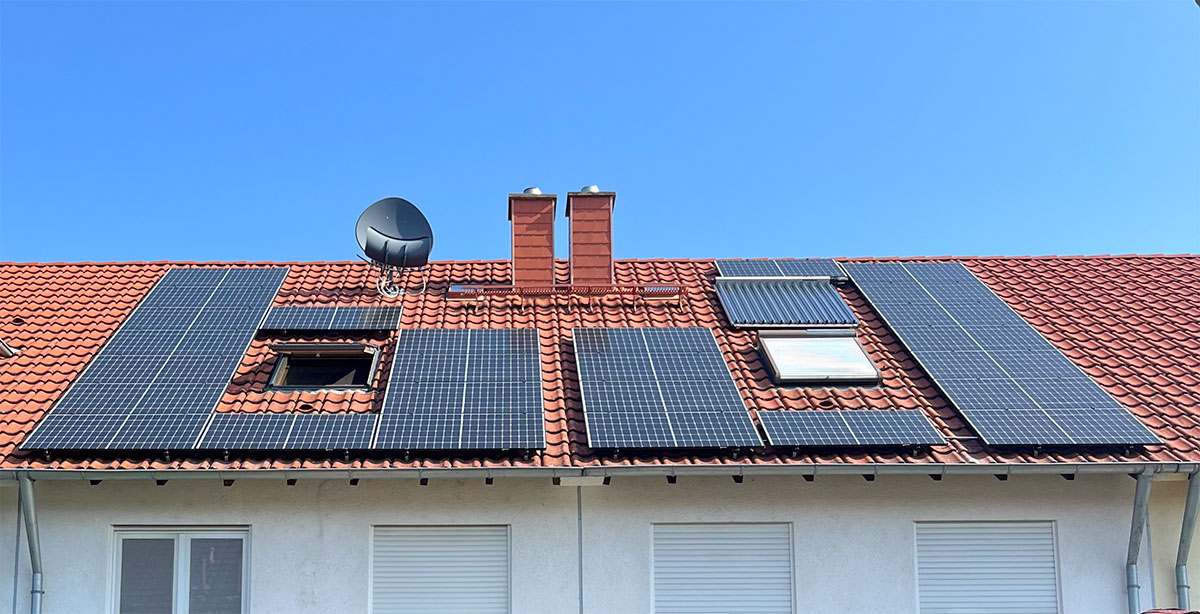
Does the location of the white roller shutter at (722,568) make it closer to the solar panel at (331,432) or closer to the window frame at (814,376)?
the window frame at (814,376)

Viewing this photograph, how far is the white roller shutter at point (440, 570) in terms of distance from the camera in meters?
10.5

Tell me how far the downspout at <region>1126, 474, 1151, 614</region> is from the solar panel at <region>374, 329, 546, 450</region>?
562 cm

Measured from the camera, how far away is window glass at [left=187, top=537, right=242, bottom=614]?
34.6 feet

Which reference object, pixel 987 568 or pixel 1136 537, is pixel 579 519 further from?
pixel 1136 537

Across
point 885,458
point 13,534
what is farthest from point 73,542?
point 885,458

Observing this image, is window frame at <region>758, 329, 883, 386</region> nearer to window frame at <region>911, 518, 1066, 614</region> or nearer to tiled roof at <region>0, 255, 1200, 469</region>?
tiled roof at <region>0, 255, 1200, 469</region>

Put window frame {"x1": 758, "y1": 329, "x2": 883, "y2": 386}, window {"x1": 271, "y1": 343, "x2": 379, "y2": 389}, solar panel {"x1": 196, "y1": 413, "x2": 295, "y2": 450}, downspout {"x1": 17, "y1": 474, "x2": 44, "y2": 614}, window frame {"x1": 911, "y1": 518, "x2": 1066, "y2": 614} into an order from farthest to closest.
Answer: window {"x1": 271, "y1": 343, "x2": 379, "y2": 389} < window frame {"x1": 758, "y1": 329, "x2": 883, "y2": 386} < window frame {"x1": 911, "y1": 518, "x2": 1066, "y2": 614} < solar panel {"x1": 196, "y1": 413, "x2": 295, "y2": 450} < downspout {"x1": 17, "y1": 474, "x2": 44, "y2": 614}

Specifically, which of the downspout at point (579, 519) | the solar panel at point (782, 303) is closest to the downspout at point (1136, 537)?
the solar panel at point (782, 303)

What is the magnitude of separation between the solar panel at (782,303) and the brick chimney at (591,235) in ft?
5.20

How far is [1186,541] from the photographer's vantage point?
10.3 m

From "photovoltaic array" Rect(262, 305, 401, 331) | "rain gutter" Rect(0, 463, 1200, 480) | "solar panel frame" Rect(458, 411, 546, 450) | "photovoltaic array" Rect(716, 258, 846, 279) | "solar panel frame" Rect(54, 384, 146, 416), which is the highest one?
"photovoltaic array" Rect(716, 258, 846, 279)

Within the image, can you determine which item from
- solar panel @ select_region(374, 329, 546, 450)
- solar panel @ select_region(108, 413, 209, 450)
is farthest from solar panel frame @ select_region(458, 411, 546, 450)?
solar panel @ select_region(108, 413, 209, 450)

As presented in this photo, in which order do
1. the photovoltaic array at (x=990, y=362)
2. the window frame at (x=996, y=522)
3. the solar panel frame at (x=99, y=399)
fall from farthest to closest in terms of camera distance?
the solar panel frame at (x=99, y=399) < the photovoltaic array at (x=990, y=362) < the window frame at (x=996, y=522)

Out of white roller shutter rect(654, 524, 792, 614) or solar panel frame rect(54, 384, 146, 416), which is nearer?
white roller shutter rect(654, 524, 792, 614)
